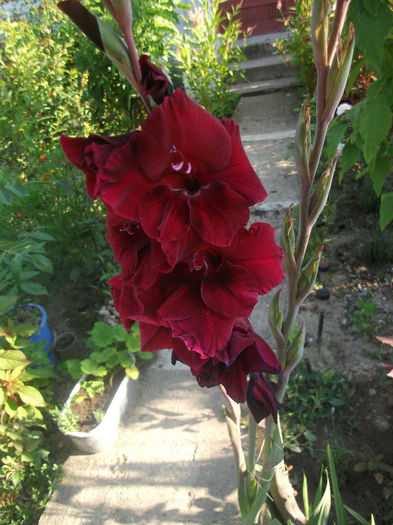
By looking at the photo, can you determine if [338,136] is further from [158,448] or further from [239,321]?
[158,448]

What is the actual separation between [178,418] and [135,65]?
2.15 m

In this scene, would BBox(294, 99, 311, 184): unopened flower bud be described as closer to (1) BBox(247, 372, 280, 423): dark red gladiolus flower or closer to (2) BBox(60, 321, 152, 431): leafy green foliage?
(1) BBox(247, 372, 280, 423): dark red gladiolus flower

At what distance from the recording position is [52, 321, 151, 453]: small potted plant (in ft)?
6.84

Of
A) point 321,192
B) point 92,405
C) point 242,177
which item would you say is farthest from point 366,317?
point 242,177

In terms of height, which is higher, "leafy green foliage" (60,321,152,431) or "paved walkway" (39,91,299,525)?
"leafy green foliage" (60,321,152,431)

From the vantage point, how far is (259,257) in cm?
56

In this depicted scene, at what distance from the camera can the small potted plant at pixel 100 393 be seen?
2.09 meters

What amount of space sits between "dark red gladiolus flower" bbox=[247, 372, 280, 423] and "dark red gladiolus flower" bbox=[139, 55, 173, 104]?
54 cm

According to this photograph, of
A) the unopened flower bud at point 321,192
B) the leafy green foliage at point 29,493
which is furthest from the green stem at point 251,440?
the leafy green foliage at point 29,493

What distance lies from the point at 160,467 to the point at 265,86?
6516 mm

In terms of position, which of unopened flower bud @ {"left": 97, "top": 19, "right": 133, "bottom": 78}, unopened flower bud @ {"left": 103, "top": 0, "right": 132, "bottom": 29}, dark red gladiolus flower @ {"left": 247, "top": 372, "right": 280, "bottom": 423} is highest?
unopened flower bud @ {"left": 103, "top": 0, "right": 132, "bottom": 29}

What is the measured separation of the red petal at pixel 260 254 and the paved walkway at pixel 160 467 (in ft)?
5.51

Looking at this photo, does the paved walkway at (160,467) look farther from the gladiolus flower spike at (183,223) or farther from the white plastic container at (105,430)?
the gladiolus flower spike at (183,223)

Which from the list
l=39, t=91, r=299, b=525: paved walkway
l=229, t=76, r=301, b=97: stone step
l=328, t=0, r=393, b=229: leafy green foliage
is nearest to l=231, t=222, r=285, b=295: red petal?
l=328, t=0, r=393, b=229: leafy green foliage
